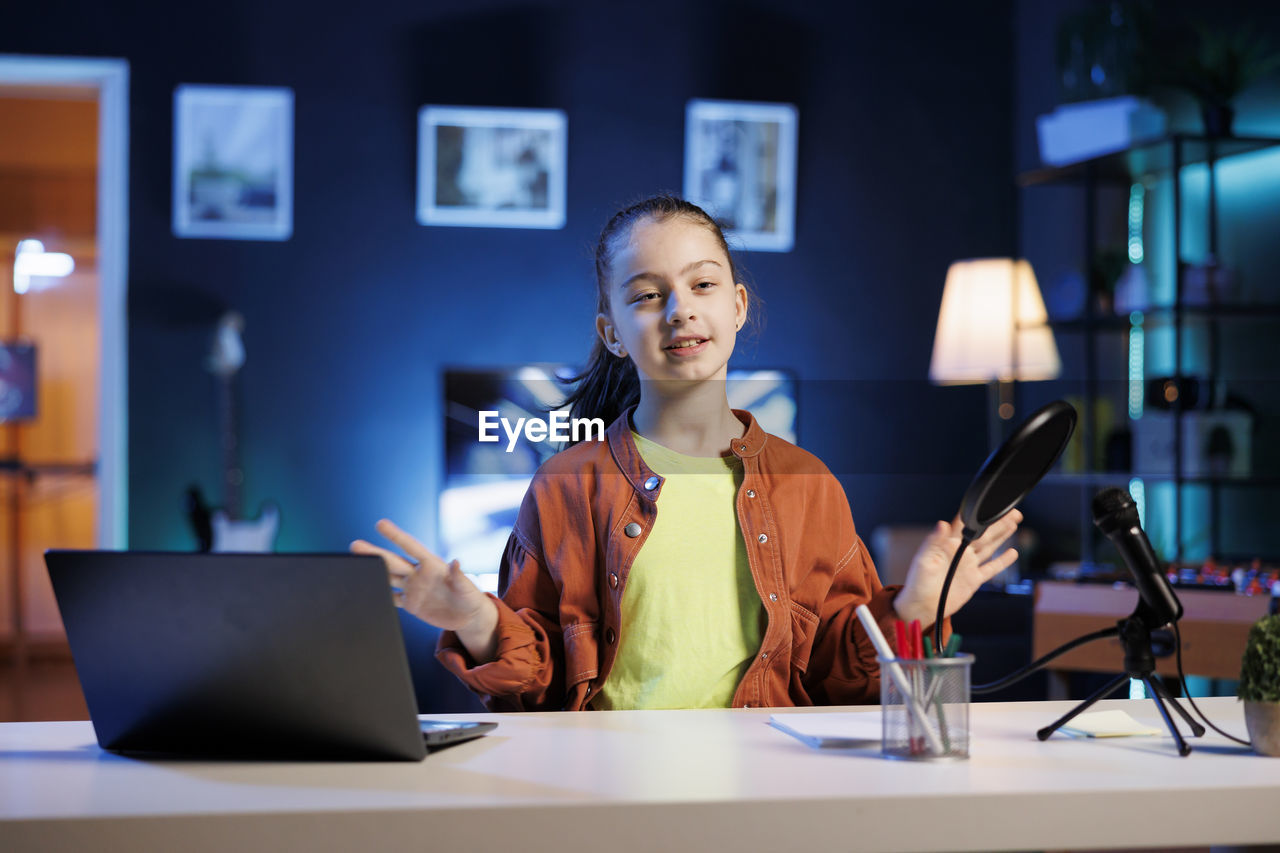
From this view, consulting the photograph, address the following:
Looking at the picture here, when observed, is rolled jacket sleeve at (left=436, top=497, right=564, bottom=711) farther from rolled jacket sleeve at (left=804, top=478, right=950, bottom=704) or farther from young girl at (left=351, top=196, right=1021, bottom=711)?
rolled jacket sleeve at (left=804, top=478, right=950, bottom=704)

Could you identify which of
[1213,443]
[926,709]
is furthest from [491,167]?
[926,709]

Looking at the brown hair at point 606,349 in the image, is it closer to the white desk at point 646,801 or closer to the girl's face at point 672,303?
the girl's face at point 672,303

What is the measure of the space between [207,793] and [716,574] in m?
0.70

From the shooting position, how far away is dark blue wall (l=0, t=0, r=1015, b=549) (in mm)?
3988

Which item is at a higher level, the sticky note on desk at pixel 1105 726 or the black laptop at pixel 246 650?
→ the black laptop at pixel 246 650

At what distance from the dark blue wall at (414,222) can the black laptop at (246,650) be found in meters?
3.13

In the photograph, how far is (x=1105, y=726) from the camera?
3.44 feet

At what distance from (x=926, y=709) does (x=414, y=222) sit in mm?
3430

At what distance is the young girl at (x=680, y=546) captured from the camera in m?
1.37

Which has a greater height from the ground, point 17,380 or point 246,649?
point 17,380

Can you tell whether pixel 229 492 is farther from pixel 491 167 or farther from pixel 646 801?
pixel 646 801

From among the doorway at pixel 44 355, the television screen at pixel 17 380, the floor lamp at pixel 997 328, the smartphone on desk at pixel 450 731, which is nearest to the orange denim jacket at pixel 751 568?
the smartphone on desk at pixel 450 731

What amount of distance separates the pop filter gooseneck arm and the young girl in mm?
291

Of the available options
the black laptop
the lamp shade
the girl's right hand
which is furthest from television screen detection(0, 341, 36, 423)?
the black laptop
